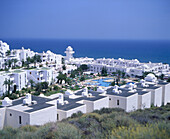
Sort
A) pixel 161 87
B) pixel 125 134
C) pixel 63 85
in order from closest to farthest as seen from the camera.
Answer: pixel 125 134
pixel 161 87
pixel 63 85

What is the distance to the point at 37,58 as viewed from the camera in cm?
4500

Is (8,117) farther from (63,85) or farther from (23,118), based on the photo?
(63,85)

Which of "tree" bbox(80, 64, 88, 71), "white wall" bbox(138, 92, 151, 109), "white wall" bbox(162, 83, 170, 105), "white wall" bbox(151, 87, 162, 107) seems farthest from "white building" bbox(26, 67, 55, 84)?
"white wall" bbox(138, 92, 151, 109)

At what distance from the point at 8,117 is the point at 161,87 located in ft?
48.6

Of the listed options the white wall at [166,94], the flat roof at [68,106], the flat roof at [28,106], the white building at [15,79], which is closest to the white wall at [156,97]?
the white wall at [166,94]

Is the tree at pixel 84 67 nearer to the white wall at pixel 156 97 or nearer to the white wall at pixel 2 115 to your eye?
the white wall at pixel 156 97

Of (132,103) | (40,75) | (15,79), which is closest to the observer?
(132,103)

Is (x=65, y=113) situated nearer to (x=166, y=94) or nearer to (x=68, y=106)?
(x=68, y=106)

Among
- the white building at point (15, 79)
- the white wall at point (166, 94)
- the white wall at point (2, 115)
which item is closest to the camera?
the white wall at point (2, 115)

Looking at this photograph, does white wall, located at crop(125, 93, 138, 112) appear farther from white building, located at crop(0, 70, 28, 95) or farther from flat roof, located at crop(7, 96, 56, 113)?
white building, located at crop(0, 70, 28, 95)

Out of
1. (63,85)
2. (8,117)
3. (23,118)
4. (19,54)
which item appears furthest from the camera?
(19,54)

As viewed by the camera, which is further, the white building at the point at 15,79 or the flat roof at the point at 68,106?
the white building at the point at 15,79

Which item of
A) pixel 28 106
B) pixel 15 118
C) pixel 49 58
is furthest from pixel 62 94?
pixel 49 58

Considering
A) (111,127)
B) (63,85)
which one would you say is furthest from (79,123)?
(63,85)
